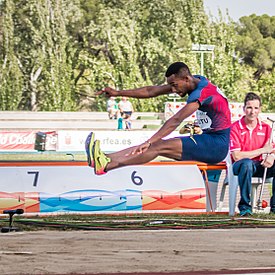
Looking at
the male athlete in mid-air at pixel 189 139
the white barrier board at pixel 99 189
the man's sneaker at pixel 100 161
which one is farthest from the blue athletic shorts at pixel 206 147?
the white barrier board at pixel 99 189

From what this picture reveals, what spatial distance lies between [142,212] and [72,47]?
47.2m

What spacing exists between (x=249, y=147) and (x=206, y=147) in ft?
7.14

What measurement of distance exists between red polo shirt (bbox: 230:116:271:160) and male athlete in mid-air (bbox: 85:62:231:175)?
5.70 ft

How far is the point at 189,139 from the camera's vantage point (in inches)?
371

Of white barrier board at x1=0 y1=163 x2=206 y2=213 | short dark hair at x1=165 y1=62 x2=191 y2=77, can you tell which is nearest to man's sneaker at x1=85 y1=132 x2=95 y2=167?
short dark hair at x1=165 y1=62 x2=191 y2=77

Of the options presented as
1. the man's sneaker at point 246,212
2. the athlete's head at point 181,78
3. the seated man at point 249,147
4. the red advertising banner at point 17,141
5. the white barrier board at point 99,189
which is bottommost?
the red advertising banner at point 17,141

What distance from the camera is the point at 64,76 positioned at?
2121 inches

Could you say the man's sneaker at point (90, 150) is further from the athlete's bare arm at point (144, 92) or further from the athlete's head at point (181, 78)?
the athlete's head at point (181, 78)

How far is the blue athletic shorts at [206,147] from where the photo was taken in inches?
366

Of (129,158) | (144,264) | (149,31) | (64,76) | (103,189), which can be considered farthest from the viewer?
(149,31)

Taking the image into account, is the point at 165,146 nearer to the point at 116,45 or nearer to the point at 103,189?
the point at 103,189

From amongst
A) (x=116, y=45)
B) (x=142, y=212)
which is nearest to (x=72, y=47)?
(x=116, y=45)

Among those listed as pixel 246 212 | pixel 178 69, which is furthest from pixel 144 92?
pixel 246 212

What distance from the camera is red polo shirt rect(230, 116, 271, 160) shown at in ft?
37.3
